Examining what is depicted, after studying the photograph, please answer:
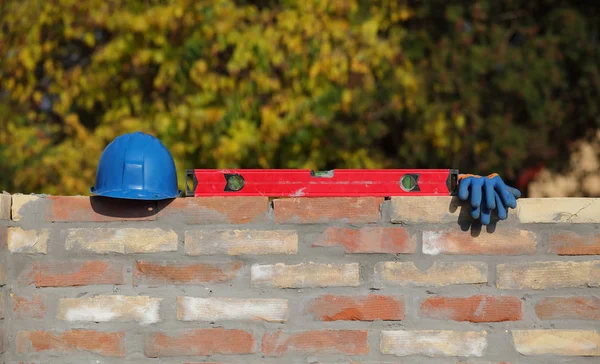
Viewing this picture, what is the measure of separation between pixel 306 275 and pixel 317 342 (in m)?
0.21

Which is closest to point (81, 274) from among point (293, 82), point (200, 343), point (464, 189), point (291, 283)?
point (200, 343)

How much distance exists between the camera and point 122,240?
232 centimetres

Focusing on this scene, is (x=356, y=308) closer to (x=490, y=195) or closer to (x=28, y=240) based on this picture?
(x=490, y=195)

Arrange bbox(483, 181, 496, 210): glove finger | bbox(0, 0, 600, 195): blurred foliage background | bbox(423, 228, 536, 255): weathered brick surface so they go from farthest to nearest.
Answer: bbox(0, 0, 600, 195): blurred foliage background
bbox(423, 228, 536, 255): weathered brick surface
bbox(483, 181, 496, 210): glove finger

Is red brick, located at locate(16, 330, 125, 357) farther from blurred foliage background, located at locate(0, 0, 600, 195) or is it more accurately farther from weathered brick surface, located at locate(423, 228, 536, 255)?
blurred foliage background, located at locate(0, 0, 600, 195)

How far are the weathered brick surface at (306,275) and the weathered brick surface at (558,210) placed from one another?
0.56 meters

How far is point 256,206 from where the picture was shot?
2.34 metres

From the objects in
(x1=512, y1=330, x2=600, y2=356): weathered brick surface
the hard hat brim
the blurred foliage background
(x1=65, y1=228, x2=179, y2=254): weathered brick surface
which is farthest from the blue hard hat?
the blurred foliage background

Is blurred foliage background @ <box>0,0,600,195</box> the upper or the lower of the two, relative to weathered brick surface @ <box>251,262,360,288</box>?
upper

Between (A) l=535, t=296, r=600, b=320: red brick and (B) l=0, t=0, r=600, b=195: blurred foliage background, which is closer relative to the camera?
(A) l=535, t=296, r=600, b=320: red brick

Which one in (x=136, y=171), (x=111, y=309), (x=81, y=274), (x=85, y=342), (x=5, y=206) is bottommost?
(x=85, y=342)

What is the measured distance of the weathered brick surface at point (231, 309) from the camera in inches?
91.0

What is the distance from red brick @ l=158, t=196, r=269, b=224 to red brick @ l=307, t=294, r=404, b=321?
321mm

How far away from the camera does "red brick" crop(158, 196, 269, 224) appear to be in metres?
2.33
